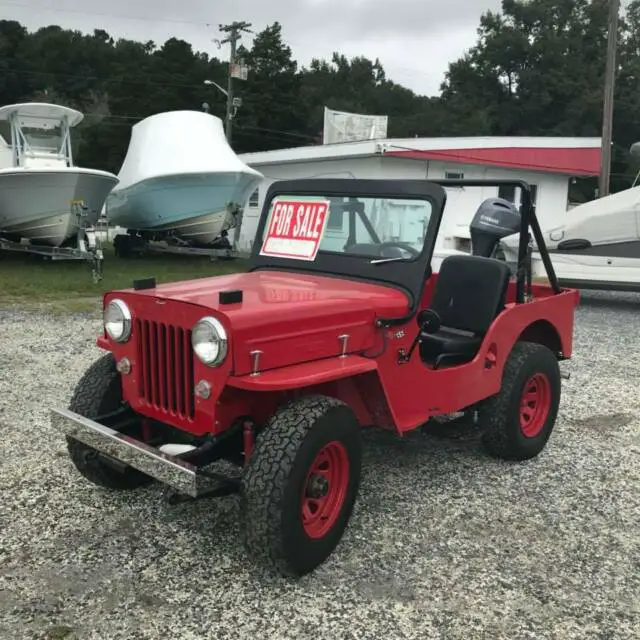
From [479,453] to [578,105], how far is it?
4597 centimetres

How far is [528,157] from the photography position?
19047 millimetres

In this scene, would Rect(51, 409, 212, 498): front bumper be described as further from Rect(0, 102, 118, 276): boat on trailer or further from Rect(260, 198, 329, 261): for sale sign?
Rect(0, 102, 118, 276): boat on trailer

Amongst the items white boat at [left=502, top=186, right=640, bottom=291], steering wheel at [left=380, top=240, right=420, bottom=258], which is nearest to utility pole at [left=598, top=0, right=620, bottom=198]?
white boat at [left=502, top=186, right=640, bottom=291]

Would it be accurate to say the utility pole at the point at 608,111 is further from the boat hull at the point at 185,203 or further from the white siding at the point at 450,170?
the boat hull at the point at 185,203

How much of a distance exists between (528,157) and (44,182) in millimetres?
13138

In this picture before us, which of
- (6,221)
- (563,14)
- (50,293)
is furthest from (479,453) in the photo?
(563,14)

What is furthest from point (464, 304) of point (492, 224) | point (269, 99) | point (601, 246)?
point (269, 99)

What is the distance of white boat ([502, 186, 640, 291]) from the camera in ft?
34.4

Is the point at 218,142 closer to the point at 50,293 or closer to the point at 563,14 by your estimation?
the point at 50,293

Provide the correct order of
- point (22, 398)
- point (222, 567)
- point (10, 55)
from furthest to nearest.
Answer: point (10, 55), point (22, 398), point (222, 567)

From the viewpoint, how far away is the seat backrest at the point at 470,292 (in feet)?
13.5

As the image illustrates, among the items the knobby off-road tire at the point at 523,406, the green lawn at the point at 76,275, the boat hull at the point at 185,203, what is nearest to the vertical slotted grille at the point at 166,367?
the knobby off-road tire at the point at 523,406

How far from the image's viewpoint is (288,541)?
2650mm

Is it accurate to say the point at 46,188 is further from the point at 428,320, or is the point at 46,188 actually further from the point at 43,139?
the point at 428,320
